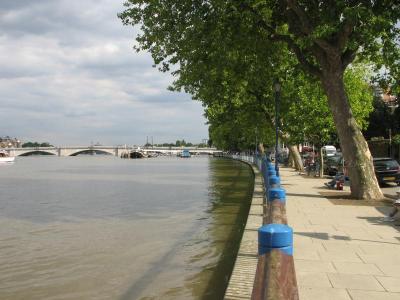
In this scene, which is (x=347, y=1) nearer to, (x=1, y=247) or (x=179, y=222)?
(x=179, y=222)

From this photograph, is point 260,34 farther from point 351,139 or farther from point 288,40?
point 351,139

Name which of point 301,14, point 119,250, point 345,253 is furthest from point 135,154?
point 345,253

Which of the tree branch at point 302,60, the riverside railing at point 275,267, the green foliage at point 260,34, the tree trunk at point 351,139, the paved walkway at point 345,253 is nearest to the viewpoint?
the riverside railing at point 275,267

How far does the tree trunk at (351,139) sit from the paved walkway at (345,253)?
1897 millimetres

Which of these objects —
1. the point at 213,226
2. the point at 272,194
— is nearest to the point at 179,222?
Answer: the point at 213,226

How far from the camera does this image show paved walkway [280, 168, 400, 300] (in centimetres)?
590

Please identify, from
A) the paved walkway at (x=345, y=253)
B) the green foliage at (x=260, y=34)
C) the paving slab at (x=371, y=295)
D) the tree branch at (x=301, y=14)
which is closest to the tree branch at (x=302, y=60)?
the green foliage at (x=260, y=34)

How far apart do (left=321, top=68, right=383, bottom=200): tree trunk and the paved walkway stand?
190cm

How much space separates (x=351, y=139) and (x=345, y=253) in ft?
28.0

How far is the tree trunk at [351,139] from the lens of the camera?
51.4 feet

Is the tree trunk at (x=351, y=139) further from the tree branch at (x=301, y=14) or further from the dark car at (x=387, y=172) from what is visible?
the dark car at (x=387, y=172)

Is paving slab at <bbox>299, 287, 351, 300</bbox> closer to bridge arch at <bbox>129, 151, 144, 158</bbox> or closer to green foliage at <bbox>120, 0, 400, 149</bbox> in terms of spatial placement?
green foliage at <bbox>120, 0, 400, 149</bbox>

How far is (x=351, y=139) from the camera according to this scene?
15836 millimetres

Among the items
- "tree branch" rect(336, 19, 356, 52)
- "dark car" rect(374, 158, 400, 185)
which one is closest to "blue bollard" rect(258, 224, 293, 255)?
"tree branch" rect(336, 19, 356, 52)
